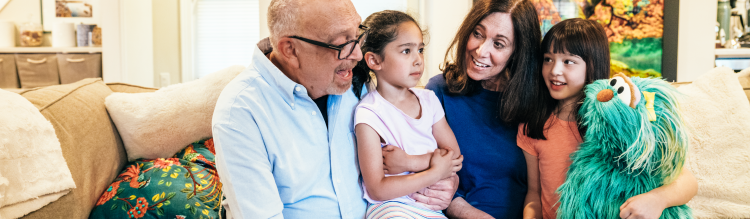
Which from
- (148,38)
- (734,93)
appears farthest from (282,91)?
(148,38)

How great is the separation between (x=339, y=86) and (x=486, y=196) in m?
0.68

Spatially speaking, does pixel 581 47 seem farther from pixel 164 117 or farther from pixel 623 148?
pixel 164 117

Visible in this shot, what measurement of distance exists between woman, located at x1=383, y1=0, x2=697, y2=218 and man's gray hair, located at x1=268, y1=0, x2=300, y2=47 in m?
0.67

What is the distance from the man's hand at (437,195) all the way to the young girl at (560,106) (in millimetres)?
273

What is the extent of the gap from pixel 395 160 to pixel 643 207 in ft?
2.26

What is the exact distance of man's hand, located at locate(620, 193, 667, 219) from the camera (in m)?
1.07

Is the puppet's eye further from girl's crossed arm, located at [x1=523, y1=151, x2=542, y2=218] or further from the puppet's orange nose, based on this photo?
girl's crossed arm, located at [x1=523, y1=151, x2=542, y2=218]

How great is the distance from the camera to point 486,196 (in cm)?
148

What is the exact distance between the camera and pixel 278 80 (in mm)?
1210

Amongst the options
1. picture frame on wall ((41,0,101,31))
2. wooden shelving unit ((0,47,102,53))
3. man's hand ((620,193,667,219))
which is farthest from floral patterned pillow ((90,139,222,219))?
picture frame on wall ((41,0,101,31))

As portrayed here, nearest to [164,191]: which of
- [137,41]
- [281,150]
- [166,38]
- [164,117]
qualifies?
[164,117]

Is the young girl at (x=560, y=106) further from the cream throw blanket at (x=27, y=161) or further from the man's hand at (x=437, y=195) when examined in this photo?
the cream throw blanket at (x=27, y=161)

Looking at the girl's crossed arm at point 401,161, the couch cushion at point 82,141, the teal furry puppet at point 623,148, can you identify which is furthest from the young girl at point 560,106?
the couch cushion at point 82,141

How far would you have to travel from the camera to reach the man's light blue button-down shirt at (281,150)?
3.60 feet
